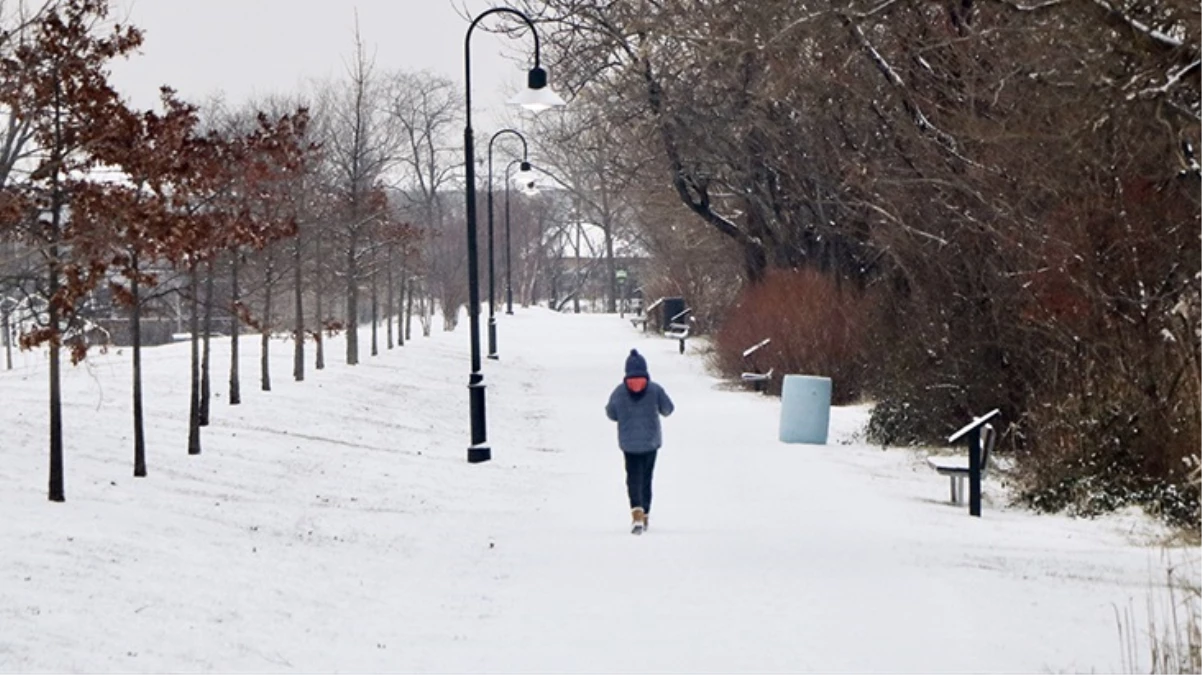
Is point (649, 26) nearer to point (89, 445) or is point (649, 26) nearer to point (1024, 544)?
point (89, 445)

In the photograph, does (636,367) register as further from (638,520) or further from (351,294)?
(351,294)

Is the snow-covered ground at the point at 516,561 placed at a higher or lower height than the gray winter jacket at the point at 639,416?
lower

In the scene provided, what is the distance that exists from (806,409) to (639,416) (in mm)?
8089

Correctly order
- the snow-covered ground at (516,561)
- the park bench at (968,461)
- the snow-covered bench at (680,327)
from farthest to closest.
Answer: the snow-covered bench at (680,327) → the park bench at (968,461) → the snow-covered ground at (516,561)

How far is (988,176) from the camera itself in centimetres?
1900

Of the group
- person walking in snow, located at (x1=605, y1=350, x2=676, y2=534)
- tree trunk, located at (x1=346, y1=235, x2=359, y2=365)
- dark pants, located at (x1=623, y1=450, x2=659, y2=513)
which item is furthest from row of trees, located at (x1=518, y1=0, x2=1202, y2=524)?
tree trunk, located at (x1=346, y1=235, x2=359, y2=365)

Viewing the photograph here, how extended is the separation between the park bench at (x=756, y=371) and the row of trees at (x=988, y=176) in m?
0.70

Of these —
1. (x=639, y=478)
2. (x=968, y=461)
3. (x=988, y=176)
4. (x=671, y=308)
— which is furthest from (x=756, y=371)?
(x=671, y=308)

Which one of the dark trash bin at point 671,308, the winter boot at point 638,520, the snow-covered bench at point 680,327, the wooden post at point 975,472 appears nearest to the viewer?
the winter boot at point 638,520

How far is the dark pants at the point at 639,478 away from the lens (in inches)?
558

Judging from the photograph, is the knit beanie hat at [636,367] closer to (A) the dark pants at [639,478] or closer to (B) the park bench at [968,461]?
(A) the dark pants at [639,478]

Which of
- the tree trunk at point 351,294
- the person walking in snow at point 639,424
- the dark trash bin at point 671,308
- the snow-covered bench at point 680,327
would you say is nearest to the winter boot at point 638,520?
the person walking in snow at point 639,424

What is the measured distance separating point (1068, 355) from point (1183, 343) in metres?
2.29

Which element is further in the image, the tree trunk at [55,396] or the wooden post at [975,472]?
the wooden post at [975,472]
